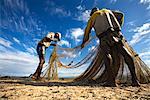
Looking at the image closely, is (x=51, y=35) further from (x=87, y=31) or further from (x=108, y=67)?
(x=108, y=67)

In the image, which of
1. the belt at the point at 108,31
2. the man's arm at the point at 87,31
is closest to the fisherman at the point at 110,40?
the belt at the point at 108,31

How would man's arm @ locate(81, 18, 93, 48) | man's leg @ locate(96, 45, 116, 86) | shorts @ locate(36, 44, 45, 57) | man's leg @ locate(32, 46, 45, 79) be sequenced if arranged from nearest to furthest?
man's leg @ locate(96, 45, 116, 86), man's arm @ locate(81, 18, 93, 48), man's leg @ locate(32, 46, 45, 79), shorts @ locate(36, 44, 45, 57)

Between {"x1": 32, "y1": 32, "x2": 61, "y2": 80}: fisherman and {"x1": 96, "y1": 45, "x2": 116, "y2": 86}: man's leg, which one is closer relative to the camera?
{"x1": 96, "y1": 45, "x2": 116, "y2": 86}: man's leg

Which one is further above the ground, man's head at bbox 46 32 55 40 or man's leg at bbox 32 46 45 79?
man's head at bbox 46 32 55 40

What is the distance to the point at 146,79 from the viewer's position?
7188 millimetres

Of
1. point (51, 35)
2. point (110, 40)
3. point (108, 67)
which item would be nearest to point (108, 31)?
point (110, 40)

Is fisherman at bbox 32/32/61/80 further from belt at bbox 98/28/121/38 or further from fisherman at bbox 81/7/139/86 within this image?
belt at bbox 98/28/121/38

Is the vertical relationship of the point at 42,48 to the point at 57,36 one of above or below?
below

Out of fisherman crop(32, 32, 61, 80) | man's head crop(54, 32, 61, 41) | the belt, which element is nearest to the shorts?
fisherman crop(32, 32, 61, 80)

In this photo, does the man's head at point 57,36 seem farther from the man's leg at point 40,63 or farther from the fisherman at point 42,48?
the man's leg at point 40,63

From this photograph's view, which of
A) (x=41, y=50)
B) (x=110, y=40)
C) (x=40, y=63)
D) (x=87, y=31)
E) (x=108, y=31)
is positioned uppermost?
(x=41, y=50)

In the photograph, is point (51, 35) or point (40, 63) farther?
point (51, 35)

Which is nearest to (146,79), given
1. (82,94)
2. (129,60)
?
(129,60)

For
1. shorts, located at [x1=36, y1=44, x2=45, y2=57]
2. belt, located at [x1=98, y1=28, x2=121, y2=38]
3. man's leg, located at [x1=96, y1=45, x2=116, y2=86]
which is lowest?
man's leg, located at [x1=96, y1=45, x2=116, y2=86]
